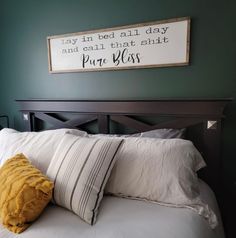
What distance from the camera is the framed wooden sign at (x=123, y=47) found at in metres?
1.71

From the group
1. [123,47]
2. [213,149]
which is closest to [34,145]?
[123,47]

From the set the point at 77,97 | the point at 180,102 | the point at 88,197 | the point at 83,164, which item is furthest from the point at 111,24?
the point at 88,197

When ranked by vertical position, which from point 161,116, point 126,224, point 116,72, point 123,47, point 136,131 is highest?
point 123,47

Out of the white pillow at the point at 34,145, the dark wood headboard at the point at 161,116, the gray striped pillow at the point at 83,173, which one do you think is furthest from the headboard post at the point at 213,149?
the white pillow at the point at 34,145

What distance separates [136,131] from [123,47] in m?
0.69

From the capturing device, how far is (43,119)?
7.23ft

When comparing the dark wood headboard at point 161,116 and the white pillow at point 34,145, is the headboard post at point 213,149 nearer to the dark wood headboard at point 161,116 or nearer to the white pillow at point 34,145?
the dark wood headboard at point 161,116

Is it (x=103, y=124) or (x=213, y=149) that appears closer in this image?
(x=213, y=149)

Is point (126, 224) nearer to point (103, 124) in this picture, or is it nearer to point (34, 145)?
point (34, 145)

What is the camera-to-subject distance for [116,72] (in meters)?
1.97

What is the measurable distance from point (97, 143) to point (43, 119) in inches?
41.9

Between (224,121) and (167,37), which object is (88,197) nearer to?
(224,121)

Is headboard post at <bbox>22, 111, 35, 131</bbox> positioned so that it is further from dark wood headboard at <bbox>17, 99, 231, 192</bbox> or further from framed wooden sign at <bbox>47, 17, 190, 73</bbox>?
framed wooden sign at <bbox>47, 17, 190, 73</bbox>

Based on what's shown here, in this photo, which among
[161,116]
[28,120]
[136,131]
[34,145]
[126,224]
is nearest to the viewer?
[126,224]
